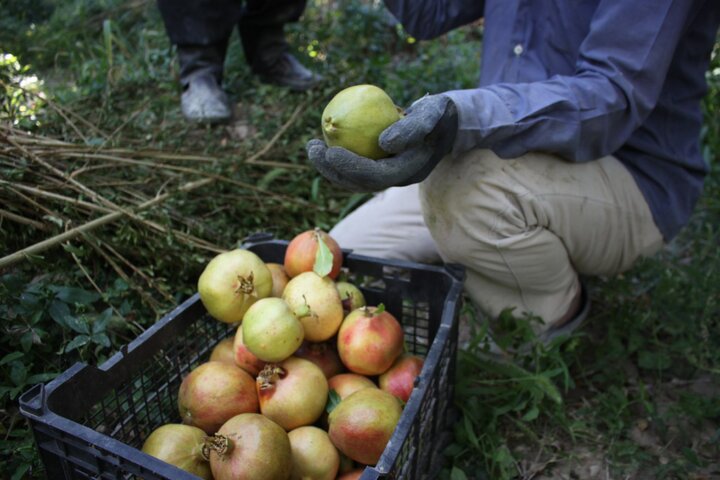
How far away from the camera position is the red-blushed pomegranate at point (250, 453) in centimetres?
122

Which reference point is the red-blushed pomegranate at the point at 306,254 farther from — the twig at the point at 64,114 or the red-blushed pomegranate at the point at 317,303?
the twig at the point at 64,114

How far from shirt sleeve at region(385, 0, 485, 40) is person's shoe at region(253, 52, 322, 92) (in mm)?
1214

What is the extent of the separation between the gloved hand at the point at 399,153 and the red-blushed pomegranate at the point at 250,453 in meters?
0.57

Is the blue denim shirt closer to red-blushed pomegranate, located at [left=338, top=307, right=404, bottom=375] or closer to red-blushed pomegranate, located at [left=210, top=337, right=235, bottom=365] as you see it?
red-blushed pomegranate, located at [left=338, top=307, right=404, bottom=375]

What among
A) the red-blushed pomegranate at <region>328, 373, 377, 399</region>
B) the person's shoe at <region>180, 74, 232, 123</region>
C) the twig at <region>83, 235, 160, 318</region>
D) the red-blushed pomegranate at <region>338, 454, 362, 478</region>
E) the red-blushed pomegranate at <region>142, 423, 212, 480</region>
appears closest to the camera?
the red-blushed pomegranate at <region>142, 423, 212, 480</region>

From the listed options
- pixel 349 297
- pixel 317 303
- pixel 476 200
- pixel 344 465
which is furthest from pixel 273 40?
pixel 344 465

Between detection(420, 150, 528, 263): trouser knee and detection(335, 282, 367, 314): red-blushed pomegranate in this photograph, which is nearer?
detection(335, 282, 367, 314): red-blushed pomegranate

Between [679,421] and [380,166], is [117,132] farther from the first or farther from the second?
[679,421]

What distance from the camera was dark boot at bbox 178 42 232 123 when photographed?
119 inches

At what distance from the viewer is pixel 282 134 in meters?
2.95

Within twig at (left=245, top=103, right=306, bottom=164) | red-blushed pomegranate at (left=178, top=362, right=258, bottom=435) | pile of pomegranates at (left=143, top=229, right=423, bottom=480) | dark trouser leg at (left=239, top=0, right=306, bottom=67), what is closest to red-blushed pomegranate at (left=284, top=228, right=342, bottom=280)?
pile of pomegranates at (left=143, top=229, right=423, bottom=480)

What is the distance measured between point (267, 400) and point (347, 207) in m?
1.34

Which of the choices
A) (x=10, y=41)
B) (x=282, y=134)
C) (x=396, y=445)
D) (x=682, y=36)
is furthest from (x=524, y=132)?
(x=10, y=41)

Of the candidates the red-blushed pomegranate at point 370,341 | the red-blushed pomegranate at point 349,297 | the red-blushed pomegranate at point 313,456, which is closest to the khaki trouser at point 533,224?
the red-blushed pomegranate at point 349,297
